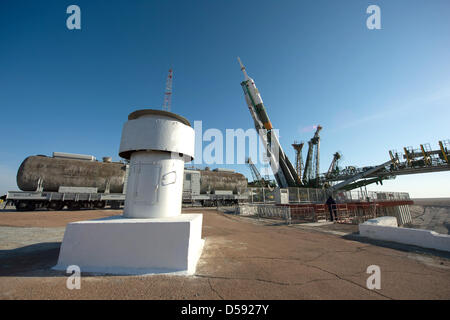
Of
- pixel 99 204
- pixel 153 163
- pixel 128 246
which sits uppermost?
pixel 153 163

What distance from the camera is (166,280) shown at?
9.21 feet

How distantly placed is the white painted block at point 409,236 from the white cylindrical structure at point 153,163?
737 centimetres

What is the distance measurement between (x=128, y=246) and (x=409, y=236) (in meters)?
8.27

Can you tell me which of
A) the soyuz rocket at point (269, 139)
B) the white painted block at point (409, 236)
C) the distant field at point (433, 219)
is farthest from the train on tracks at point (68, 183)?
the distant field at point (433, 219)

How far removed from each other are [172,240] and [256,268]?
5.90 ft

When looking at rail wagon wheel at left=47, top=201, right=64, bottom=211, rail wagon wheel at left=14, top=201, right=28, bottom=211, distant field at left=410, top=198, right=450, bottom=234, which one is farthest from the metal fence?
rail wagon wheel at left=14, top=201, right=28, bottom=211

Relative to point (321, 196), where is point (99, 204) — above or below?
below

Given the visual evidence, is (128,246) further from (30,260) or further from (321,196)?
(321,196)

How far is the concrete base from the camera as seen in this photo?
10.3ft

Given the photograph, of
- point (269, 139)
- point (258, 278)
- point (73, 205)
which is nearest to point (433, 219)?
point (269, 139)

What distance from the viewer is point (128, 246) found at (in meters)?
3.19

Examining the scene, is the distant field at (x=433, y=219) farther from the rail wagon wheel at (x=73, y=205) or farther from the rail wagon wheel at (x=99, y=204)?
the rail wagon wheel at (x=73, y=205)
